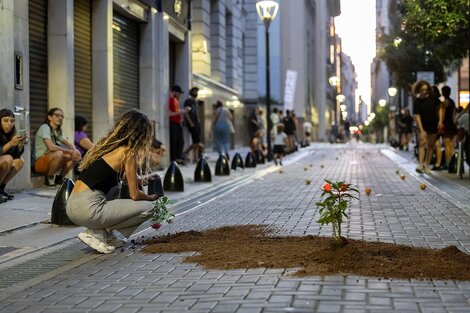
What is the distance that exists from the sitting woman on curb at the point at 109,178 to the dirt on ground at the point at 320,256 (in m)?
0.41

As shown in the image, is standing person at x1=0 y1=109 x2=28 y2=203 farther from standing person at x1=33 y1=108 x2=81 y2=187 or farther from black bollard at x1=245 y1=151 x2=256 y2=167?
black bollard at x1=245 y1=151 x2=256 y2=167

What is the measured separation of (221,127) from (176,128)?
1.30 meters

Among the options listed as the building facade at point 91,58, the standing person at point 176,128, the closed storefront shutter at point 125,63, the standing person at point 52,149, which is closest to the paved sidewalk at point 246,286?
the standing person at point 52,149

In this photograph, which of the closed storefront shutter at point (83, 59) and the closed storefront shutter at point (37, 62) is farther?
the closed storefront shutter at point (83, 59)

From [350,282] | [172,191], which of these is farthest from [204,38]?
[350,282]

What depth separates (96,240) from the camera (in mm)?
6992

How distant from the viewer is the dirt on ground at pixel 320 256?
5.64 meters

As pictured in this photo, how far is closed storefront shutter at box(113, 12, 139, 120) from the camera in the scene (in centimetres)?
1880

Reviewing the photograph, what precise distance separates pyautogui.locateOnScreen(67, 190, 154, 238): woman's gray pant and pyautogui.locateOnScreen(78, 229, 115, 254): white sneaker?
8cm

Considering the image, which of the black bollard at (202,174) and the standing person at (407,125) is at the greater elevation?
the standing person at (407,125)

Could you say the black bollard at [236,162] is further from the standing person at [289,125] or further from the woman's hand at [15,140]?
the standing person at [289,125]

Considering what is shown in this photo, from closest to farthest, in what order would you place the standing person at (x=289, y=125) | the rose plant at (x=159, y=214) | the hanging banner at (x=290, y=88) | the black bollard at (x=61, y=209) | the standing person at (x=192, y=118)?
the rose plant at (x=159, y=214), the black bollard at (x=61, y=209), the standing person at (x=192, y=118), the standing person at (x=289, y=125), the hanging banner at (x=290, y=88)

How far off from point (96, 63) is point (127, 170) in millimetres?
10315

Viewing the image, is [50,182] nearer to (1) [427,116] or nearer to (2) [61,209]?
(2) [61,209]
